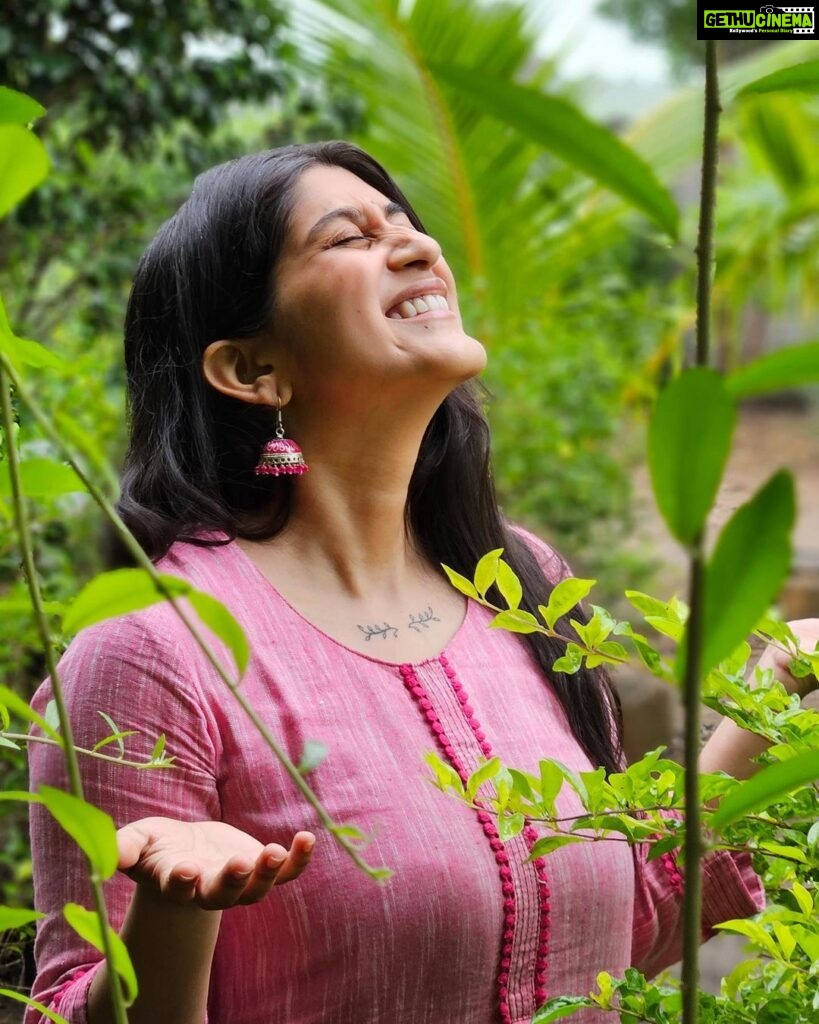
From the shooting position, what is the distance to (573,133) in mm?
440

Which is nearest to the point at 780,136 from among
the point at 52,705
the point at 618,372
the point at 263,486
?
the point at 618,372

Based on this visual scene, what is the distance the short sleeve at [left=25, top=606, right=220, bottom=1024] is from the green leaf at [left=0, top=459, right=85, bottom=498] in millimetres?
556

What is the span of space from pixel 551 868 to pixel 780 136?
6.39 meters

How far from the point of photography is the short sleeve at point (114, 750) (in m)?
1.06

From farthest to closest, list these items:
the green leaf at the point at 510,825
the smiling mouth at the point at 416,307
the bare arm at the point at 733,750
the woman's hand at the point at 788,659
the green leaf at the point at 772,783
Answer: the smiling mouth at the point at 416,307
the bare arm at the point at 733,750
the woman's hand at the point at 788,659
the green leaf at the point at 510,825
the green leaf at the point at 772,783

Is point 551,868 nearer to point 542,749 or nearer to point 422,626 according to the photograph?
point 542,749

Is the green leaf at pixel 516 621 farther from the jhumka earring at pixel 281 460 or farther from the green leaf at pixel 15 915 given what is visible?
the jhumka earring at pixel 281 460

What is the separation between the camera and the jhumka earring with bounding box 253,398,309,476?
136 cm

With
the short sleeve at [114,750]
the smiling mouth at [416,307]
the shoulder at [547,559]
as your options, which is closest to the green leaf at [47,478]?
the short sleeve at [114,750]

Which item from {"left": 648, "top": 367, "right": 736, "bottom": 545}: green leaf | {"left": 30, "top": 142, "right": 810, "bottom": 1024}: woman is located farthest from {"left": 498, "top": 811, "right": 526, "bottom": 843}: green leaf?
{"left": 648, "top": 367, "right": 736, "bottom": 545}: green leaf

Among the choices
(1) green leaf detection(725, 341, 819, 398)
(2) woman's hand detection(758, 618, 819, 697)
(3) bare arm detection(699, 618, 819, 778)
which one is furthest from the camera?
(3) bare arm detection(699, 618, 819, 778)

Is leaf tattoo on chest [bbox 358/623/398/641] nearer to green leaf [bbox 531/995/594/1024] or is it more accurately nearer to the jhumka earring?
the jhumka earring

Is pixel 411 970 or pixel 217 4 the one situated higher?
pixel 217 4

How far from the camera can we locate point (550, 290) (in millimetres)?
5438
